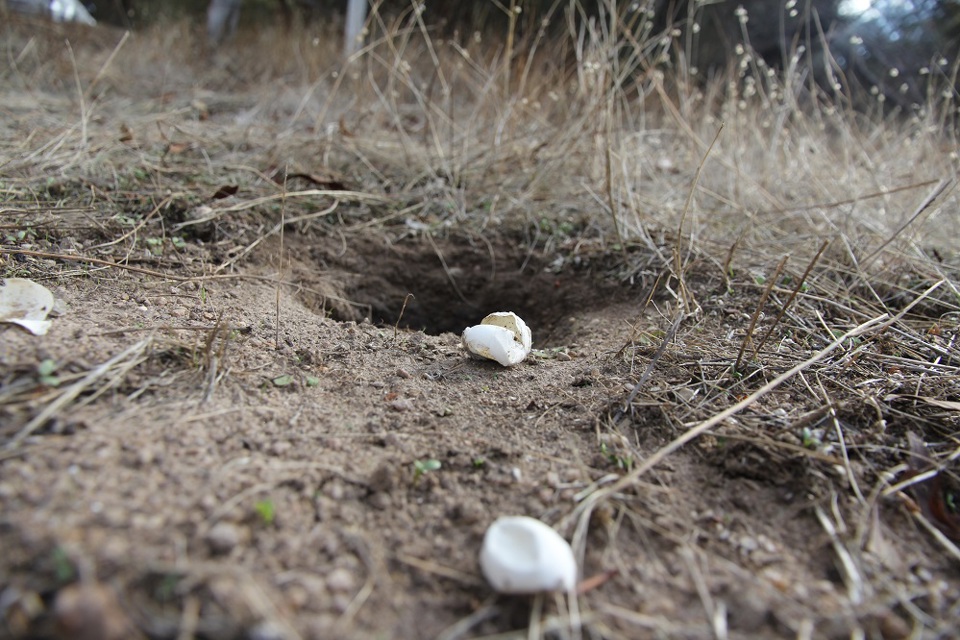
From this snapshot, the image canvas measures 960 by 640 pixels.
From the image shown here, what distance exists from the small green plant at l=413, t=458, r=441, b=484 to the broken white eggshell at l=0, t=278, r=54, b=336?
88cm

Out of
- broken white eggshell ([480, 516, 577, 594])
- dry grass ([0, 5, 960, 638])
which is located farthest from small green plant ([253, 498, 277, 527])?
broken white eggshell ([480, 516, 577, 594])

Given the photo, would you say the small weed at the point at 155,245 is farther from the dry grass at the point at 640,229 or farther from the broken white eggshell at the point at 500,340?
the broken white eggshell at the point at 500,340

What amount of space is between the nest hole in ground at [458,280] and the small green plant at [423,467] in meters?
1.07

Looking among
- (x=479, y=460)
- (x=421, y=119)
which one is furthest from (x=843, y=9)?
(x=479, y=460)

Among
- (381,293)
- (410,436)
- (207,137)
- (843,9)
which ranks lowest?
(381,293)

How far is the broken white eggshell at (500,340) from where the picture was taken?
61.1 inches

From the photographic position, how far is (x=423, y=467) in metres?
1.15

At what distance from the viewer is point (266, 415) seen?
1.24 metres

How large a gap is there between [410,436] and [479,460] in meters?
0.16

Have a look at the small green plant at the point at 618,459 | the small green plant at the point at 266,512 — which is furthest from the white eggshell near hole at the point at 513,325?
the small green plant at the point at 266,512

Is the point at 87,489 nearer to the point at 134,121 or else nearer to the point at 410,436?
the point at 410,436

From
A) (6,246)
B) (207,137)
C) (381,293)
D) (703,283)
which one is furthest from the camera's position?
(207,137)

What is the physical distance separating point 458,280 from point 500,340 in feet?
2.79

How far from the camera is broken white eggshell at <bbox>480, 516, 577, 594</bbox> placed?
2.95ft
